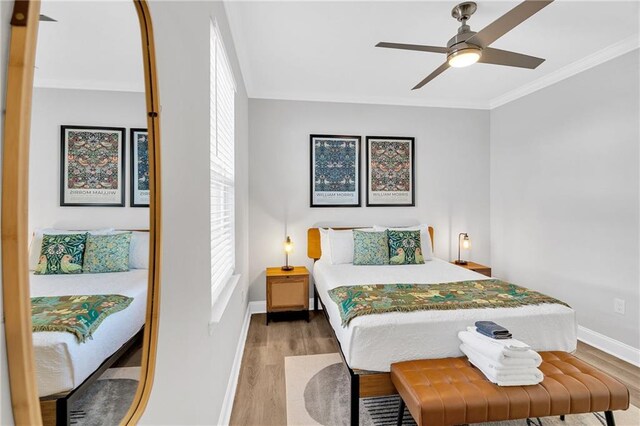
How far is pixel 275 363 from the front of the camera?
2727 millimetres

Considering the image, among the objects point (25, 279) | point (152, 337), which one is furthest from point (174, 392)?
point (25, 279)

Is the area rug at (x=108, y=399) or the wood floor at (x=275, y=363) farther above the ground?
the area rug at (x=108, y=399)

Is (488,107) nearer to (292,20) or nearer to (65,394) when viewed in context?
(292,20)


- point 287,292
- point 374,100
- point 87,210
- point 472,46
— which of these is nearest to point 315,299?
point 287,292

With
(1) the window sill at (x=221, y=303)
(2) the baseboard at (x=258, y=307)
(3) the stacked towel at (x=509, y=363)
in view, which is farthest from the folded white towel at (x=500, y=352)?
(2) the baseboard at (x=258, y=307)

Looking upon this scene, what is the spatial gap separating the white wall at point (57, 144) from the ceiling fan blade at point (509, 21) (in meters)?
1.91

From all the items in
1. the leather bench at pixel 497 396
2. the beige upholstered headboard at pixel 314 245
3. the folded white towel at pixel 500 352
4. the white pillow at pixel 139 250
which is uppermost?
the white pillow at pixel 139 250

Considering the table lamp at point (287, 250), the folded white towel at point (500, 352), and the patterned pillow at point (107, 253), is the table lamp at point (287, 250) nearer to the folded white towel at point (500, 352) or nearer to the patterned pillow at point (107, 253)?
the folded white towel at point (500, 352)

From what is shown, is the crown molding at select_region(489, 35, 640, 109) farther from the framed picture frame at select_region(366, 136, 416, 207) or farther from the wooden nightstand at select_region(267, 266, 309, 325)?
the wooden nightstand at select_region(267, 266, 309, 325)

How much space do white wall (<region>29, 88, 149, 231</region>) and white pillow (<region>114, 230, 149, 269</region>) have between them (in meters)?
0.08

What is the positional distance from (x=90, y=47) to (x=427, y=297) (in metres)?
2.30

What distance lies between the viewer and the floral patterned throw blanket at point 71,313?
0.42 metres

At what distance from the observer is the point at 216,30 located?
1.83 m

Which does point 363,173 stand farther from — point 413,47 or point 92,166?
point 92,166
